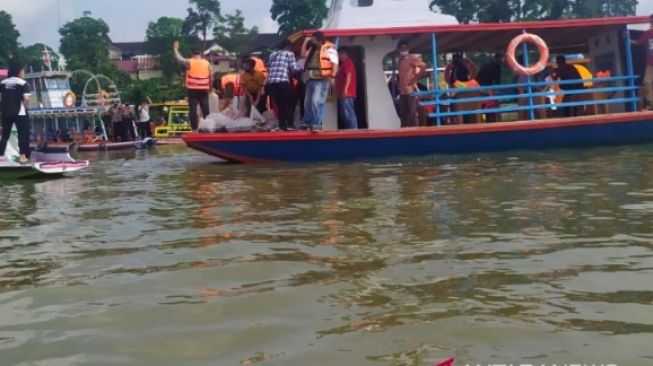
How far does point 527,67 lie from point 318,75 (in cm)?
315

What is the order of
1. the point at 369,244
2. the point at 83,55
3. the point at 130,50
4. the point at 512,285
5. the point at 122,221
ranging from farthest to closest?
1. the point at 130,50
2. the point at 83,55
3. the point at 122,221
4. the point at 369,244
5. the point at 512,285

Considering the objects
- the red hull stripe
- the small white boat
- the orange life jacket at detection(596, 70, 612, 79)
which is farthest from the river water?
the orange life jacket at detection(596, 70, 612, 79)

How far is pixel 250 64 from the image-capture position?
34.5ft

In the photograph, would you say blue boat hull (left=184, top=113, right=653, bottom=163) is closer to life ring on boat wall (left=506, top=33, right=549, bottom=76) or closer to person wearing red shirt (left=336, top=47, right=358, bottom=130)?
person wearing red shirt (left=336, top=47, right=358, bottom=130)

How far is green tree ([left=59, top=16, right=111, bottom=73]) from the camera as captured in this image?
56.3m

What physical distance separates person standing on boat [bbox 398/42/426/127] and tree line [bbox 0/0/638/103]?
3550 centimetres

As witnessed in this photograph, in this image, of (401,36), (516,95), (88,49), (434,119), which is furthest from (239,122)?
(88,49)

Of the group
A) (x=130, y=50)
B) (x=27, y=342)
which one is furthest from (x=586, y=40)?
(x=130, y=50)

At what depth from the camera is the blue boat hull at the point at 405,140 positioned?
959 cm

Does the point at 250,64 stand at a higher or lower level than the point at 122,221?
higher

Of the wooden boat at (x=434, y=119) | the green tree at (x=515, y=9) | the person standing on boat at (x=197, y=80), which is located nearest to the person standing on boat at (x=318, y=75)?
the wooden boat at (x=434, y=119)

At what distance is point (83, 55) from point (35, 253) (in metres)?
57.8

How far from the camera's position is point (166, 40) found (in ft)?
214

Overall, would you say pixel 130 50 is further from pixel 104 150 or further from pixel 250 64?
pixel 250 64
